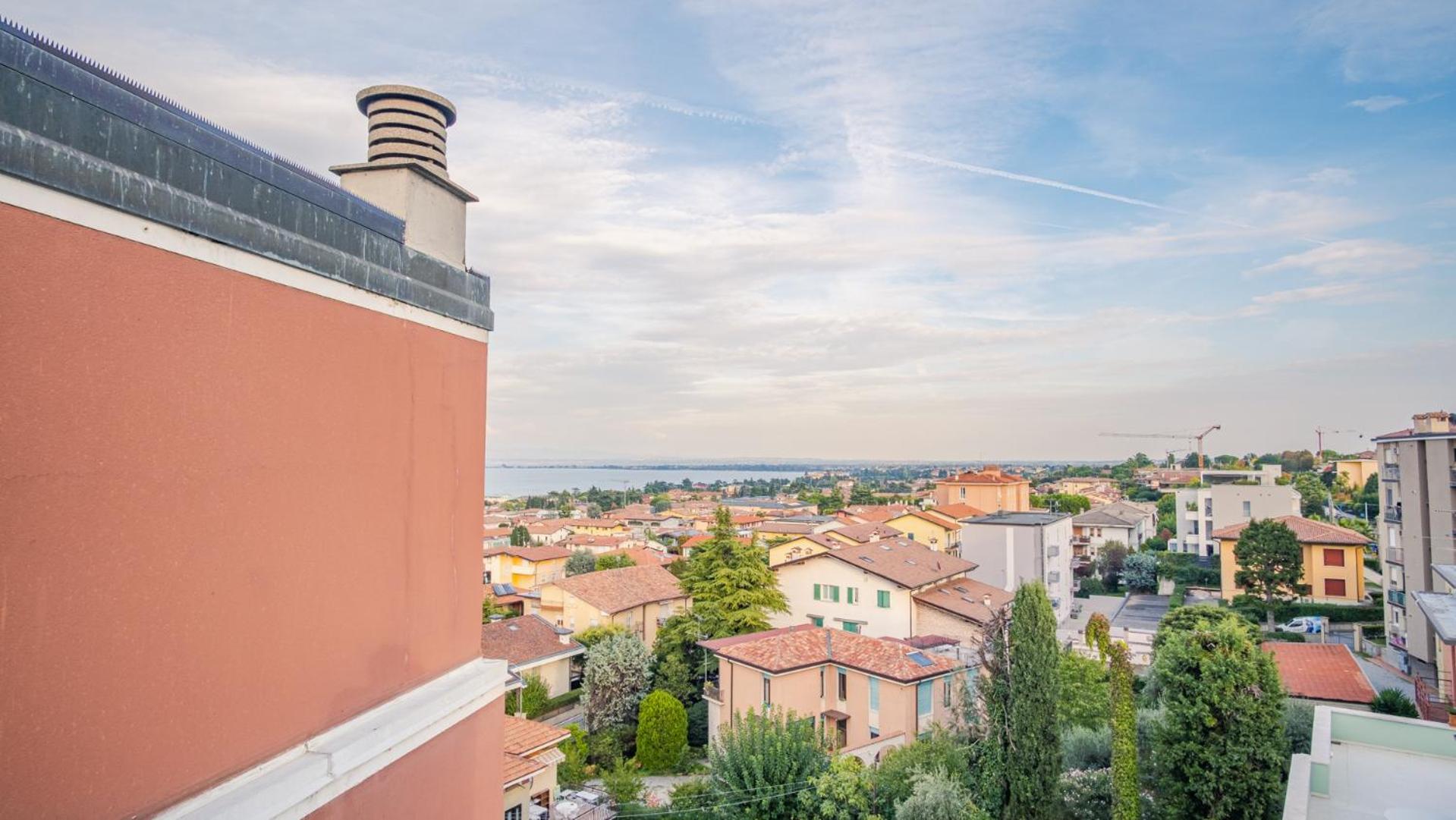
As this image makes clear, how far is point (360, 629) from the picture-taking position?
10.0ft

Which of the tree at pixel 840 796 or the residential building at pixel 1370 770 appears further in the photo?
the tree at pixel 840 796

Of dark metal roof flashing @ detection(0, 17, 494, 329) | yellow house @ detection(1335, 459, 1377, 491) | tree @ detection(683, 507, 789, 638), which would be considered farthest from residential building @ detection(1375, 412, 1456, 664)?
yellow house @ detection(1335, 459, 1377, 491)

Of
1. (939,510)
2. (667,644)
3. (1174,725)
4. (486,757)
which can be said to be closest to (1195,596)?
(939,510)

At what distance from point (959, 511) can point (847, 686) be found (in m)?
29.7

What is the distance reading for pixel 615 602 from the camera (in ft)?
92.5

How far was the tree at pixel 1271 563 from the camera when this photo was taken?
31.7 meters

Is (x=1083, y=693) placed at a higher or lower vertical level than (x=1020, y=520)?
lower

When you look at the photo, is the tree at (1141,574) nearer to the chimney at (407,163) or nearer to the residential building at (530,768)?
the residential building at (530,768)

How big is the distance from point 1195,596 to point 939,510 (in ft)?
44.0

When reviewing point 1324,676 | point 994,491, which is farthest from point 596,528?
point 1324,676

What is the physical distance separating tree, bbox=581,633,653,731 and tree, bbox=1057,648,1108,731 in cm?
1074

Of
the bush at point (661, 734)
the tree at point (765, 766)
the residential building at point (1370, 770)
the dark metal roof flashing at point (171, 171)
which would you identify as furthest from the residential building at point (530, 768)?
the dark metal roof flashing at point (171, 171)

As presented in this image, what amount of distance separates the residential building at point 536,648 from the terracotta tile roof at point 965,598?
A: 445 inches

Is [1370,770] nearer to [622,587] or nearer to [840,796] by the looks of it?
[840,796]
